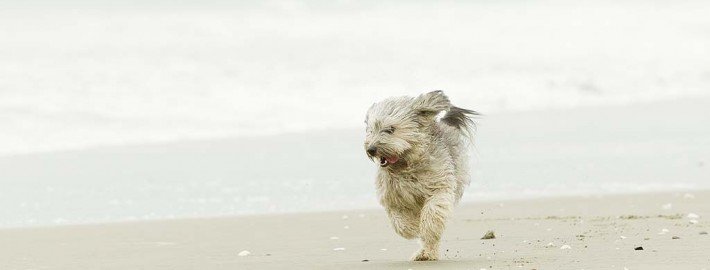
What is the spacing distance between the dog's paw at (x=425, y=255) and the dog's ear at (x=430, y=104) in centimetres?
94

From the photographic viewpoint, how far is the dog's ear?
8469mm

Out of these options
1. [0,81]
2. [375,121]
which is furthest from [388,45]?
[375,121]

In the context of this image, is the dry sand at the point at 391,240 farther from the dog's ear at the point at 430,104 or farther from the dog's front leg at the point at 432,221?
the dog's ear at the point at 430,104

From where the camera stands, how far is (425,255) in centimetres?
831

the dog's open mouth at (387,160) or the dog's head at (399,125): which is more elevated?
the dog's head at (399,125)

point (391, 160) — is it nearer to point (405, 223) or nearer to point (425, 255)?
point (405, 223)

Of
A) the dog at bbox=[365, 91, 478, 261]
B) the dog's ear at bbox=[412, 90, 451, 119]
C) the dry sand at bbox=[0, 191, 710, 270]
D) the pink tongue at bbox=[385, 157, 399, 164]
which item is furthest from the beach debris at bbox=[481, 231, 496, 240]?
the pink tongue at bbox=[385, 157, 399, 164]

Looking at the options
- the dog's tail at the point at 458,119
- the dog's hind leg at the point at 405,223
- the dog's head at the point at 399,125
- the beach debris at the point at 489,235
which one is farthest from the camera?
the beach debris at the point at 489,235

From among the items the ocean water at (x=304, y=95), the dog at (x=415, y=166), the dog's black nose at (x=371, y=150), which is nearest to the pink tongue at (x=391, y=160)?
the dog at (x=415, y=166)

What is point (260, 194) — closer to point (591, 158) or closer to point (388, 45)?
point (591, 158)

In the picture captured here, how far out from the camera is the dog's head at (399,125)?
26.4 feet

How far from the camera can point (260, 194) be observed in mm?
14453

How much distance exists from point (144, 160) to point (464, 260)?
1130 cm

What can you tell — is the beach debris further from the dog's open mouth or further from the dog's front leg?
the dog's open mouth
